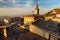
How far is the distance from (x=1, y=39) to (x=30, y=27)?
5157 mm

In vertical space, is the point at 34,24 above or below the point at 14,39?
above

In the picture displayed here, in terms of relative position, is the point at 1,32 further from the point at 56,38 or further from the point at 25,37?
the point at 56,38

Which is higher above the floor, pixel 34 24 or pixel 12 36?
→ pixel 34 24

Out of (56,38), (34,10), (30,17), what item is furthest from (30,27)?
(34,10)

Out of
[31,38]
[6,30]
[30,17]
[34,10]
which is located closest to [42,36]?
[31,38]

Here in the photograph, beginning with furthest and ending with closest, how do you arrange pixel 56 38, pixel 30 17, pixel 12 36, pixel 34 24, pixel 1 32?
pixel 30 17 < pixel 34 24 < pixel 1 32 < pixel 12 36 < pixel 56 38

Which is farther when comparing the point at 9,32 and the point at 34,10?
the point at 34,10

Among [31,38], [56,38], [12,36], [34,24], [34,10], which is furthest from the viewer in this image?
[34,10]

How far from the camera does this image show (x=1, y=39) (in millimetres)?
14383

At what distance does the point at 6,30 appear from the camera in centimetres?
1518

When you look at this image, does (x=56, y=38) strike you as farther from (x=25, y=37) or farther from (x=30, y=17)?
(x=30, y=17)

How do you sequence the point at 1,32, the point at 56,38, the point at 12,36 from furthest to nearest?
the point at 1,32 → the point at 12,36 → the point at 56,38

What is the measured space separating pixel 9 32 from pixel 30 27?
369 centimetres

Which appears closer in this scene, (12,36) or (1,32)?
(12,36)
